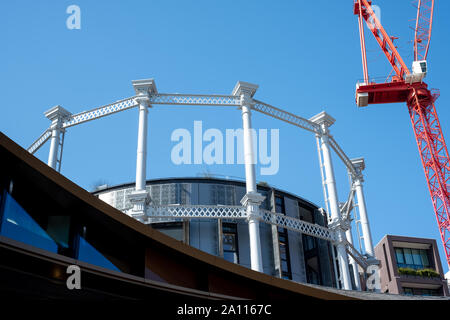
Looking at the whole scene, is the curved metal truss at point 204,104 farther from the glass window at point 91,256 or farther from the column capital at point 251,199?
the glass window at point 91,256

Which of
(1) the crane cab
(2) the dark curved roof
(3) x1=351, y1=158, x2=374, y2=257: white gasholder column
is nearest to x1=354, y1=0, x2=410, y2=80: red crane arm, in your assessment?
(1) the crane cab

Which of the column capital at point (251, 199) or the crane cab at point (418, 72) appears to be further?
the crane cab at point (418, 72)

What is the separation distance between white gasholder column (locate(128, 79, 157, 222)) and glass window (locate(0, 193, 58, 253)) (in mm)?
17750

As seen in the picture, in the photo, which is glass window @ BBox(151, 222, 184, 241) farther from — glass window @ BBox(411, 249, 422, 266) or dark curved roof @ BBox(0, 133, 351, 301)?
glass window @ BBox(411, 249, 422, 266)

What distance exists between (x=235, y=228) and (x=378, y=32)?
44444 mm

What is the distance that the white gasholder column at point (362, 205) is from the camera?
3494cm

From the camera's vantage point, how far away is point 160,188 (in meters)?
35.3

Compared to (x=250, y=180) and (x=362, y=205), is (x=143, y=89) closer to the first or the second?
(x=250, y=180)

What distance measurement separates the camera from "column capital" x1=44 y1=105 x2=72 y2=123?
105 feet

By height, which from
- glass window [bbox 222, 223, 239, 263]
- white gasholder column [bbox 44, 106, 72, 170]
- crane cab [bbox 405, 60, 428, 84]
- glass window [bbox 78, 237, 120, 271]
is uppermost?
crane cab [bbox 405, 60, 428, 84]

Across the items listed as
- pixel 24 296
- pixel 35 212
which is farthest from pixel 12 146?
pixel 24 296

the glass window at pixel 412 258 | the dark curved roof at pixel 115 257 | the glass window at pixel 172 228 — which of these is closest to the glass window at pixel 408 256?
the glass window at pixel 412 258

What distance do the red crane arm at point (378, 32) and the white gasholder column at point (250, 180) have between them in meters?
39.0
